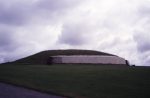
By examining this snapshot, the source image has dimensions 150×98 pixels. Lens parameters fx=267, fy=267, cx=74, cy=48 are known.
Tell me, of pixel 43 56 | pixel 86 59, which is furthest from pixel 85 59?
pixel 43 56

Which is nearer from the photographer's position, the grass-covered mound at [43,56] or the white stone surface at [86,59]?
the white stone surface at [86,59]

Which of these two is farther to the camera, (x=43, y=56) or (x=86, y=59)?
(x=43, y=56)

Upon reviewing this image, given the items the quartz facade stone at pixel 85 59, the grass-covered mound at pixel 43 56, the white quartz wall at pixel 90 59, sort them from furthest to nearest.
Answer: the grass-covered mound at pixel 43 56
the white quartz wall at pixel 90 59
the quartz facade stone at pixel 85 59

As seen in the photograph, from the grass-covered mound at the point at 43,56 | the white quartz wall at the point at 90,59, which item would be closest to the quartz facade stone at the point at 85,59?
the white quartz wall at the point at 90,59

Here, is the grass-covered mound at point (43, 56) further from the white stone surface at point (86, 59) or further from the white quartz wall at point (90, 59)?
the white quartz wall at point (90, 59)

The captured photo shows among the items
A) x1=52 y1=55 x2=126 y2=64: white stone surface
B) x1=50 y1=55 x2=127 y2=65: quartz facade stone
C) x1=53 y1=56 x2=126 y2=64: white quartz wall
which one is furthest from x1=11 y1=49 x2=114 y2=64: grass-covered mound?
x1=53 y1=56 x2=126 y2=64: white quartz wall

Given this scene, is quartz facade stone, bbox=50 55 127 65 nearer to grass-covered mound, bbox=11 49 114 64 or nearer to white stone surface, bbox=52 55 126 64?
white stone surface, bbox=52 55 126 64

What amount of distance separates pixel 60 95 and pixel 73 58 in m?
38.1

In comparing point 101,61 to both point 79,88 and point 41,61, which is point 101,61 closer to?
point 41,61

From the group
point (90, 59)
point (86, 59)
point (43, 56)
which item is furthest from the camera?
point (43, 56)

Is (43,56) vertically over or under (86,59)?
over

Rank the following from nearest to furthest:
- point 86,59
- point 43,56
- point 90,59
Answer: point 86,59, point 90,59, point 43,56

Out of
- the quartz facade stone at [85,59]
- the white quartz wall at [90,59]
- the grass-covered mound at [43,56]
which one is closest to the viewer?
the quartz facade stone at [85,59]

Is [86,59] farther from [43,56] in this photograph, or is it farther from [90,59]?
[43,56]
